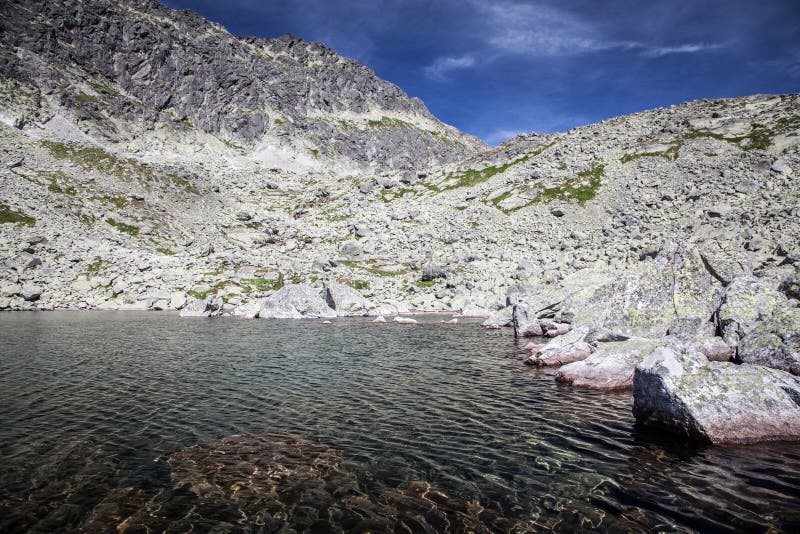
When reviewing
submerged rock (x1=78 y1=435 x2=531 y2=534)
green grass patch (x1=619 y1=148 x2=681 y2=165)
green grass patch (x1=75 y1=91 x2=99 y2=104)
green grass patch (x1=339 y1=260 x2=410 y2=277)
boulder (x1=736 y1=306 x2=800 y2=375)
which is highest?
green grass patch (x1=75 y1=91 x2=99 y2=104)

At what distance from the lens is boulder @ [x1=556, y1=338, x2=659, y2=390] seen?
69.5ft

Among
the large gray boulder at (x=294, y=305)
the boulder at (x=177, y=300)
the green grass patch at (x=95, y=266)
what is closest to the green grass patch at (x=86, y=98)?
the green grass patch at (x=95, y=266)

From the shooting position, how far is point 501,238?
4336 inches

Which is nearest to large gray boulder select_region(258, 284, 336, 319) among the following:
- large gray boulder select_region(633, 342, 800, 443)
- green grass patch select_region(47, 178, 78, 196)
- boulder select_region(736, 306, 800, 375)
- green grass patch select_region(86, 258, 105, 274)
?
green grass patch select_region(86, 258, 105, 274)

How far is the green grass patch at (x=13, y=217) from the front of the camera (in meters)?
96.3

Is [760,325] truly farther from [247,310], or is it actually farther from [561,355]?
[247,310]

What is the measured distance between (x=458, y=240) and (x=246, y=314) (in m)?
61.7

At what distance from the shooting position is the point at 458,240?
111688mm

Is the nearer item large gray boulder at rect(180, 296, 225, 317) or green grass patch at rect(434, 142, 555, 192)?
large gray boulder at rect(180, 296, 225, 317)

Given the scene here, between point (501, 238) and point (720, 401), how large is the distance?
98345 mm

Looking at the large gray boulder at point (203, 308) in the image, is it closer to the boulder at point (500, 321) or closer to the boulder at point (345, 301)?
the boulder at point (345, 301)

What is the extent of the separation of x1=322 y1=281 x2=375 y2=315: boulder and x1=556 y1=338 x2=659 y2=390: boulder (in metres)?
53.6

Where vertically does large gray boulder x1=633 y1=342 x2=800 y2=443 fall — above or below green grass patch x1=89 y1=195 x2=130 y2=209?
below

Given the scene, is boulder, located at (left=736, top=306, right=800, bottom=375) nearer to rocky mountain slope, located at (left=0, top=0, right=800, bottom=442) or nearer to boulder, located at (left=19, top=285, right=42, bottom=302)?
rocky mountain slope, located at (left=0, top=0, right=800, bottom=442)
